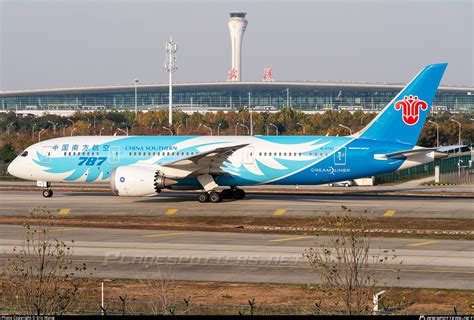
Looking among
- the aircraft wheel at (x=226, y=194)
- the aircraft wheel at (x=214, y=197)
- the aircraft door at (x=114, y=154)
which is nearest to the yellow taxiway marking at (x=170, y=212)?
the aircraft wheel at (x=214, y=197)

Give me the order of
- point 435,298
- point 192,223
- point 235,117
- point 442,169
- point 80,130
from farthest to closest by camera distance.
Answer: point 235,117 → point 80,130 → point 442,169 → point 192,223 → point 435,298

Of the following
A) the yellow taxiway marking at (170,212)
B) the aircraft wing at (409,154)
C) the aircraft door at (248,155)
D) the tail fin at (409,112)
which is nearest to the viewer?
the yellow taxiway marking at (170,212)

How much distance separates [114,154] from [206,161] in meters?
7.00

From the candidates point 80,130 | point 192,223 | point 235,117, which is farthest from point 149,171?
point 235,117

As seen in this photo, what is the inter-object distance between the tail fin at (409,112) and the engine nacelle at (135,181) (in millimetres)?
14170

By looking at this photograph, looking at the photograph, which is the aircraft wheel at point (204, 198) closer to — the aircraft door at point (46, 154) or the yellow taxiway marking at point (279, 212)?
the yellow taxiway marking at point (279, 212)

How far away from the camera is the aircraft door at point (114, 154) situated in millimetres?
Result: 58844

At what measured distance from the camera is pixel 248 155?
5738 centimetres

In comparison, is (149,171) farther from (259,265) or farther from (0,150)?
(0,150)

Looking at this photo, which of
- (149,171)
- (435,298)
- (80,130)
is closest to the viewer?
(435,298)

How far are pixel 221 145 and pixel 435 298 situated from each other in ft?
104

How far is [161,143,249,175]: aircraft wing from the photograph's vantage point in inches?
2184

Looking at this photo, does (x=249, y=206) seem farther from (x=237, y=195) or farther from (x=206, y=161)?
(x=237, y=195)

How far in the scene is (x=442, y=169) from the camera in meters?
102
